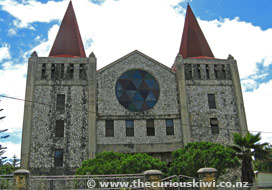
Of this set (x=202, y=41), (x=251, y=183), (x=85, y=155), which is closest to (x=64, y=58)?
(x=85, y=155)

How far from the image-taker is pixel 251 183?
60.1 ft

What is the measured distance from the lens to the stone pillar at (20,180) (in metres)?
11.1

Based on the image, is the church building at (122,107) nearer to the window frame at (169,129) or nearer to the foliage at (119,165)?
the window frame at (169,129)

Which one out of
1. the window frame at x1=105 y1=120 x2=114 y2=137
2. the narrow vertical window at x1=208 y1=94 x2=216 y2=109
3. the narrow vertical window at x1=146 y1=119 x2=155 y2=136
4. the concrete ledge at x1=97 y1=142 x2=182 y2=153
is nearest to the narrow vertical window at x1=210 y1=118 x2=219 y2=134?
the narrow vertical window at x1=208 y1=94 x2=216 y2=109

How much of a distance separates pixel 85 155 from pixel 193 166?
8763 mm

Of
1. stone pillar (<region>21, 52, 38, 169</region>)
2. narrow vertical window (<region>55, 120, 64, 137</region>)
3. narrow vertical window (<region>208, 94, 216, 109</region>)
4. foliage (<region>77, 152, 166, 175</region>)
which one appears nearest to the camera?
foliage (<region>77, 152, 166, 175</region>)

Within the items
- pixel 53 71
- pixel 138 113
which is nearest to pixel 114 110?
pixel 138 113

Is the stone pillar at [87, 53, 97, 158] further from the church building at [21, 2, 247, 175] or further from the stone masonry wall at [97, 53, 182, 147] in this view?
the stone masonry wall at [97, 53, 182, 147]

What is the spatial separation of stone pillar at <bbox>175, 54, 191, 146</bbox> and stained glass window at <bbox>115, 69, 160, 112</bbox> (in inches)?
79.8

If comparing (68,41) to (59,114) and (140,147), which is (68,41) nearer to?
(59,114)

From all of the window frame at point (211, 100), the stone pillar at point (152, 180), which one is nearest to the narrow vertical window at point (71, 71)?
the window frame at point (211, 100)

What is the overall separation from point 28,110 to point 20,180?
12.4 meters

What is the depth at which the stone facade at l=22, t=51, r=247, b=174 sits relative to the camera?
22.0 m

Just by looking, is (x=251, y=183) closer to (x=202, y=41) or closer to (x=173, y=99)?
(x=173, y=99)
